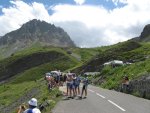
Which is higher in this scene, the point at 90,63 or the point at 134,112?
the point at 90,63

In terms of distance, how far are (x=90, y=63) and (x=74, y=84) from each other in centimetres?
10481

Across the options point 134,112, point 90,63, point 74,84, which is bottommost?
point 134,112

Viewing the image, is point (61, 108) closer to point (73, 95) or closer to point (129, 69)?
point (73, 95)

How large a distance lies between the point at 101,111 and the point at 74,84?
35.9 ft

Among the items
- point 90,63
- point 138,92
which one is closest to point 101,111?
point 138,92

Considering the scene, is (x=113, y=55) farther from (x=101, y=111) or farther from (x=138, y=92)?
(x=101, y=111)

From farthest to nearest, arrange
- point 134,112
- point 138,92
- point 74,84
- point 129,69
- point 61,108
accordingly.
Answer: point 129,69 → point 138,92 → point 74,84 → point 61,108 → point 134,112

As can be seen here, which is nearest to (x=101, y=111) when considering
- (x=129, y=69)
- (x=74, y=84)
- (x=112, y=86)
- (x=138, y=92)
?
(x=74, y=84)

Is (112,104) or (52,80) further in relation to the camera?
(52,80)

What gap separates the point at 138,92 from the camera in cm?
4056

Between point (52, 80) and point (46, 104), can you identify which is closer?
point (46, 104)

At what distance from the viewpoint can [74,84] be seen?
37344mm

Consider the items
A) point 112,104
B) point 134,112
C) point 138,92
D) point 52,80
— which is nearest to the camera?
point 134,112

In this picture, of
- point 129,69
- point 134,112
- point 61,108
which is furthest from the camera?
point 129,69
